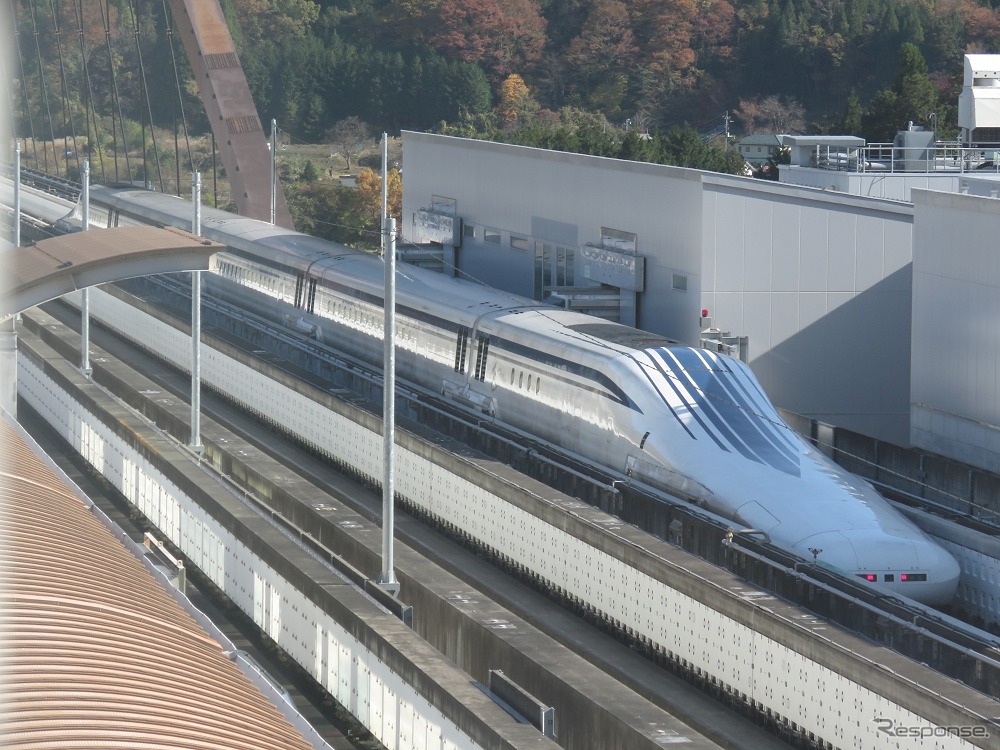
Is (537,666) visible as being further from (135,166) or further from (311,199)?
(135,166)

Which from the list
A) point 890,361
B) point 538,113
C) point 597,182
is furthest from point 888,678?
point 538,113

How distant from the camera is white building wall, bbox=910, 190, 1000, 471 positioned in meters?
22.4

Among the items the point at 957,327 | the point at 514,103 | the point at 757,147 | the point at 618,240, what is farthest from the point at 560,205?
the point at 514,103

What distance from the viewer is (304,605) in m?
18.9

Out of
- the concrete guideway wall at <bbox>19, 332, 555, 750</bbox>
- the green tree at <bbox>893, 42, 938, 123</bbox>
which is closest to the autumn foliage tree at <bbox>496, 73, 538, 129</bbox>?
the green tree at <bbox>893, 42, 938, 123</bbox>

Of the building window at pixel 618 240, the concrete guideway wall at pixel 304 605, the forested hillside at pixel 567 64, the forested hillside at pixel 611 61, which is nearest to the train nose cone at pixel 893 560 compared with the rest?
the concrete guideway wall at pixel 304 605

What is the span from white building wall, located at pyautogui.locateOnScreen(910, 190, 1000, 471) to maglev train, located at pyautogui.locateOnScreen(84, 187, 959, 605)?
2292mm

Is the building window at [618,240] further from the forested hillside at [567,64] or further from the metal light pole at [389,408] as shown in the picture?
the forested hillside at [567,64]

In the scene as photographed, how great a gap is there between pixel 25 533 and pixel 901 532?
1074cm

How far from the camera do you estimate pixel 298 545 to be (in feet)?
65.9

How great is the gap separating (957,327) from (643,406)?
471 cm

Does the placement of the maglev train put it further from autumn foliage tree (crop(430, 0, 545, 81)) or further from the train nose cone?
autumn foliage tree (crop(430, 0, 545, 81))

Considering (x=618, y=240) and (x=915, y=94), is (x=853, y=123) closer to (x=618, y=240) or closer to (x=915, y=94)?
(x=915, y=94)

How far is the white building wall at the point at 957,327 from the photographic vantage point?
73.6 ft
